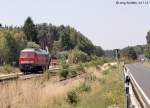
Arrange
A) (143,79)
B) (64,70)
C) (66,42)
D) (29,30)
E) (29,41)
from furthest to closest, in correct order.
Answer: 1. (66,42)
2. (29,30)
3. (29,41)
4. (64,70)
5. (143,79)

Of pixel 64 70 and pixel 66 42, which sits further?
pixel 66 42

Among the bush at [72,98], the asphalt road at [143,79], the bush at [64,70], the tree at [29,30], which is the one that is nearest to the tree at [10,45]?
the asphalt road at [143,79]

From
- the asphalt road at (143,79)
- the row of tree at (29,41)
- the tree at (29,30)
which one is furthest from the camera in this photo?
the tree at (29,30)

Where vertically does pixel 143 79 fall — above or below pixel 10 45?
below

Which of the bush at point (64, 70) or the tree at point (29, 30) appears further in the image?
the tree at point (29, 30)

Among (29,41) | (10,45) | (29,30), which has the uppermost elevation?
(29,30)

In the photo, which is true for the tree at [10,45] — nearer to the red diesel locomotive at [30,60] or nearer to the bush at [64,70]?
the red diesel locomotive at [30,60]

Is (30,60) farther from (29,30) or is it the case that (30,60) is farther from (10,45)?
(29,30)

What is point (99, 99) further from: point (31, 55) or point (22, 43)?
point (22, 43)

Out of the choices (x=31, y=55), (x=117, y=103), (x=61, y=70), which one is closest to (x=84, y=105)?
(x=117, y=103)

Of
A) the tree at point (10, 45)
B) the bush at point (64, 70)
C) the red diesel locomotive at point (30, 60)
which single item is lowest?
the bush at point (64, 70)

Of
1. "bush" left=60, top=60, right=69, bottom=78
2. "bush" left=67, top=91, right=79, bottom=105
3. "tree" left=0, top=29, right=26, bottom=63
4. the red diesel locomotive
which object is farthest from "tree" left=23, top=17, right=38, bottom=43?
"bush" left=67, top=91, right=79, bottom=105

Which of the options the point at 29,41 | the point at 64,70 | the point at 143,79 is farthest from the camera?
the point at 29,41

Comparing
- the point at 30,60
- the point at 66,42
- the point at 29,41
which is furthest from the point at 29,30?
the point at 30,60
